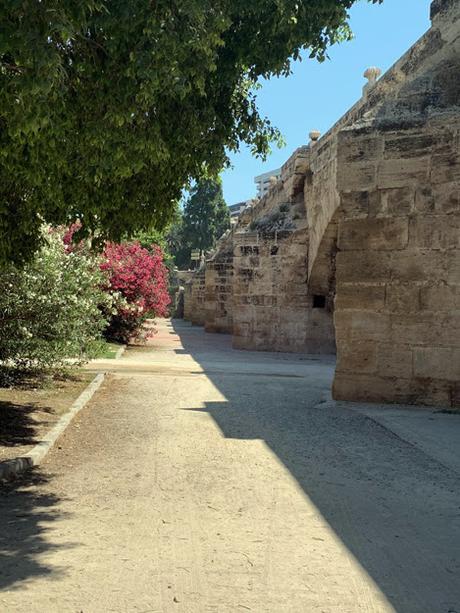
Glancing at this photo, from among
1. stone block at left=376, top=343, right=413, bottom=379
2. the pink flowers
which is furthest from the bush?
stone block at left=376, top=343, right=413, bottom=379

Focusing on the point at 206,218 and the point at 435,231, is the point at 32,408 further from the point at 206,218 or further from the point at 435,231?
the point at 206,218

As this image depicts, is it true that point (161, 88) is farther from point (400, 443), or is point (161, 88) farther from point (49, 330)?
point (49, 330)

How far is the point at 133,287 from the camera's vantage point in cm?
1437

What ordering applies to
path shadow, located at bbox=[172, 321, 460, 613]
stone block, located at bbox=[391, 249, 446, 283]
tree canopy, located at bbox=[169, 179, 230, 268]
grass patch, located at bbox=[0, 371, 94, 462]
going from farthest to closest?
tree canopy, located at bbox=[169, 179, 230, 268]
stone block, located at bbox=[391, 249, 446, 283]
grass patch, located at bbox=[0, 371, 94, 462]
path shadow, located at bbox=[172, 321, 460, 613]

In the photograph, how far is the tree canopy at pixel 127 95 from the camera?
2.80 metres

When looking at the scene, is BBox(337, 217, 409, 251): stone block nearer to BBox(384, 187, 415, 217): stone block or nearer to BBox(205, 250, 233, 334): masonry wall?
BBox(384, 187, 415, 217): stone block

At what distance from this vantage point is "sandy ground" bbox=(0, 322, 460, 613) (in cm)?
258

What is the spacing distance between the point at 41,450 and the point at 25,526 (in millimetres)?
1584

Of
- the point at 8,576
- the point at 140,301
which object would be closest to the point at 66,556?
the point at 8,576

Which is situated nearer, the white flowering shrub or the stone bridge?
the stone bridge

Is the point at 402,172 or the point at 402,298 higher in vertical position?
the point at 402,172

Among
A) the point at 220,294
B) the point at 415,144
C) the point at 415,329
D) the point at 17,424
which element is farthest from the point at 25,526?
the point at 220,294

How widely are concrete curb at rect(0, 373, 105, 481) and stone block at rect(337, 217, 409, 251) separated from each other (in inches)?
134

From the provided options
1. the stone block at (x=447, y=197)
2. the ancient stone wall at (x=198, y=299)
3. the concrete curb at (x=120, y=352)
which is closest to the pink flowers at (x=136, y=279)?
the concrete curb at (x=120, y=352)
